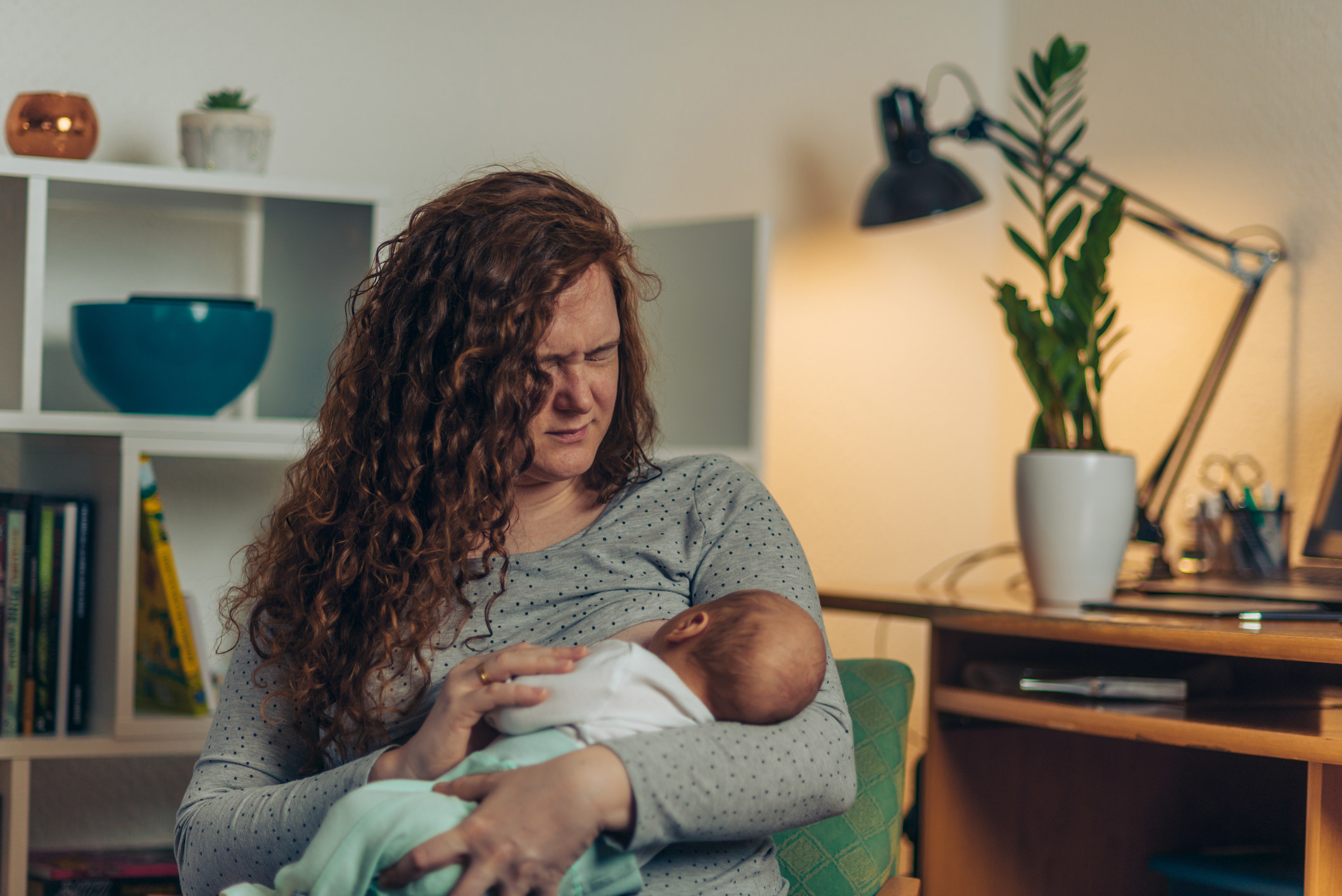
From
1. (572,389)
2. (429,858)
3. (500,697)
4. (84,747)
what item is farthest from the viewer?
(84,747)

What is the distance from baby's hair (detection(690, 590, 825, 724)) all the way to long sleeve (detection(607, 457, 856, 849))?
0.06ft

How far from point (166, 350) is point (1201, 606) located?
Answer: 55.0 inches

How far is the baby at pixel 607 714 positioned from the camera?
2.91 feet

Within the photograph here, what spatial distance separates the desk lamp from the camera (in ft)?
6.01

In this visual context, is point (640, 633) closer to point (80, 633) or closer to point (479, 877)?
point (479, 877)

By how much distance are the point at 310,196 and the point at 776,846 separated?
109cm

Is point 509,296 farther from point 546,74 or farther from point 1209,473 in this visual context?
point 1209,473

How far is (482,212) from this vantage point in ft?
3.87

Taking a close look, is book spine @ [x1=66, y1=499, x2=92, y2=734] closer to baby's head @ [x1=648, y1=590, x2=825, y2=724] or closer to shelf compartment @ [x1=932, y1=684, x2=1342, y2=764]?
baby's head @ [x1=648, y1=590, x2=825, y2=724]

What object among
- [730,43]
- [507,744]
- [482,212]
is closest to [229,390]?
[482,212]

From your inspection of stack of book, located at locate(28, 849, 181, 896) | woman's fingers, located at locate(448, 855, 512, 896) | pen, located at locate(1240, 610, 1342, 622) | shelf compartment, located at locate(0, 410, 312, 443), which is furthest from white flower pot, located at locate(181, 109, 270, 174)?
pen, located at locate(1240, 610, 1342, 622)

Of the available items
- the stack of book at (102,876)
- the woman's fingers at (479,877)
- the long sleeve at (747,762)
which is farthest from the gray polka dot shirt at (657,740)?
the stack of book at (102,876)

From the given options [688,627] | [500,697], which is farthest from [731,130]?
[500,697]

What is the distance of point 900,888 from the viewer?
1.25 meters
